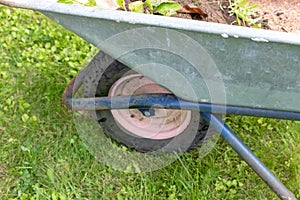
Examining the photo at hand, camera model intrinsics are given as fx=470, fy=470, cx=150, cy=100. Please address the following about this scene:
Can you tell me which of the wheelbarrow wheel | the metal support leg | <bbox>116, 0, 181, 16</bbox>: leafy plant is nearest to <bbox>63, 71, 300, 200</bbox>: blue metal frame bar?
the metal support leg

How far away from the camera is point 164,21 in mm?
1191

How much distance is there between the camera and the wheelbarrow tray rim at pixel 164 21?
117 cm

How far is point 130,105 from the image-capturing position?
1.58 meters

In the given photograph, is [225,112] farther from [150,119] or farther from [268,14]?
[268,14]

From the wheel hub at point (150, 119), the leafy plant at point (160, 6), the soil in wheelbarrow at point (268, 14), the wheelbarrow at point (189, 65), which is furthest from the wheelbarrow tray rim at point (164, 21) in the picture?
the wheel hub at point (150, 119)

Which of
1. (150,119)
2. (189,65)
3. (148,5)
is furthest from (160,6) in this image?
(150,119)

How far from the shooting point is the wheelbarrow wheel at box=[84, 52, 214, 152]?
1714 mm

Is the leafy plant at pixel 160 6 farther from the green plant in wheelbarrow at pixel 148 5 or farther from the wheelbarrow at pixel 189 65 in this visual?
the wheelbarrow at pixel 189 65

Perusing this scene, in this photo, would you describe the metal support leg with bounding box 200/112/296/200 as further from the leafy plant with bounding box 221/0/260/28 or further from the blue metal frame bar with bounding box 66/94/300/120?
the leafy plant with bounding box 221/0/260/28

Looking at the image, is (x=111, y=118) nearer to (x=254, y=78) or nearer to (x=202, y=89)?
(x=202, y=89)

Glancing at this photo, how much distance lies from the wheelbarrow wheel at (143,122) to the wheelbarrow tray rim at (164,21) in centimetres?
46

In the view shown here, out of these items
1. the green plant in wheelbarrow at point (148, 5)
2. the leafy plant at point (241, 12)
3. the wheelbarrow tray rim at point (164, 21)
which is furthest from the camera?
the leafy plant at point (241, 12)

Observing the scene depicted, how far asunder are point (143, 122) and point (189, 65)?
0.57m

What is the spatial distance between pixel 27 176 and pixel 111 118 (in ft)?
1.27
